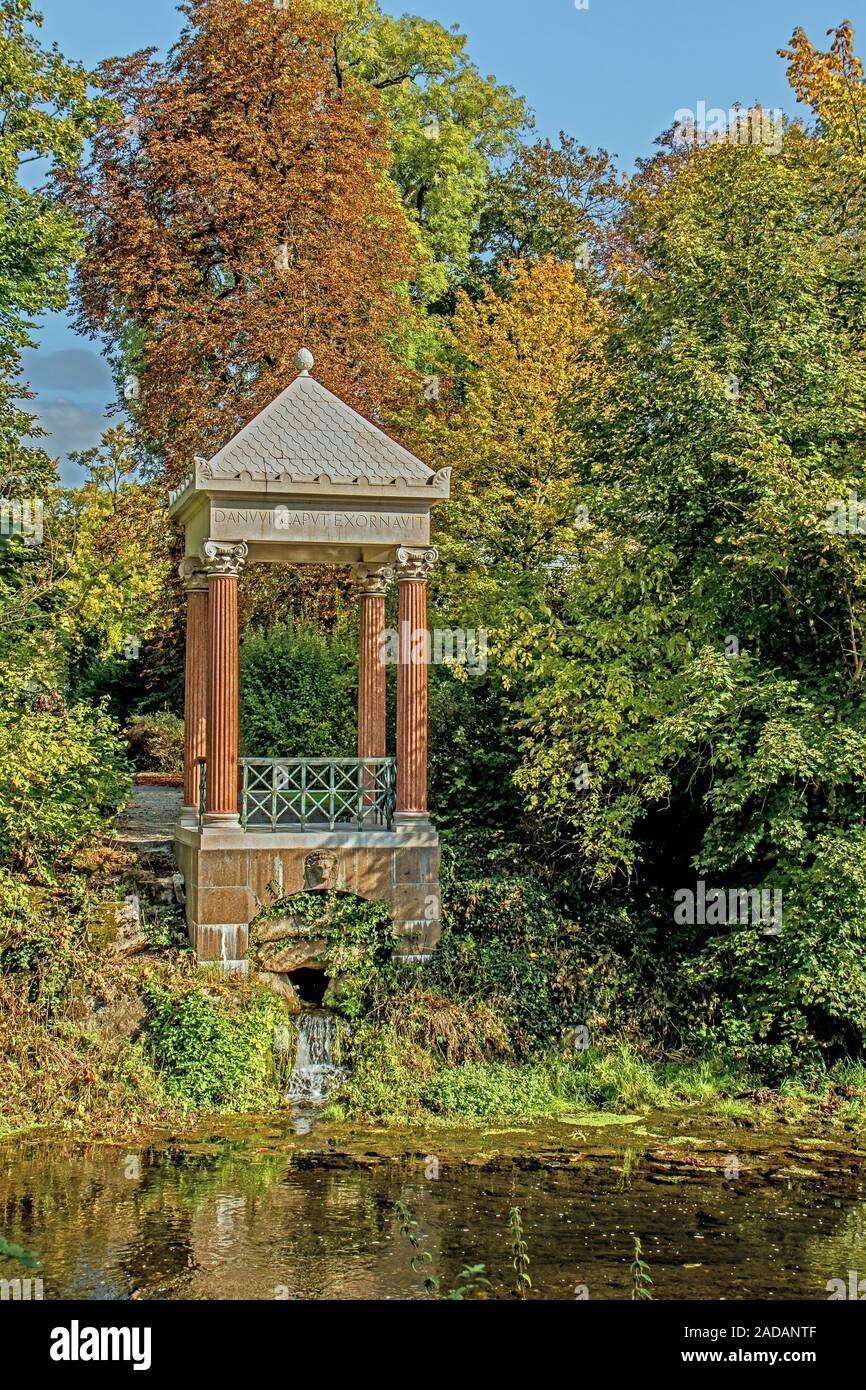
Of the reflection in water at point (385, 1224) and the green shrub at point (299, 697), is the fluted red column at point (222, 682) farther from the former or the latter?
the green shrub at point (299, 697)

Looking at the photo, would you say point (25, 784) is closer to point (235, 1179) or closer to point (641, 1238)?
point (235, 1179)

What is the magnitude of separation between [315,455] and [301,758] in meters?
3.68

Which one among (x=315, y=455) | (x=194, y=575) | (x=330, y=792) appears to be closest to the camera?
(x=315, y=455)

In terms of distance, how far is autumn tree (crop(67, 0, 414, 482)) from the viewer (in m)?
25.0

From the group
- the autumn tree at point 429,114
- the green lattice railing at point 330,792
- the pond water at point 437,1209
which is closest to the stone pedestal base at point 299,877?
the green lattice railing at point 330,792

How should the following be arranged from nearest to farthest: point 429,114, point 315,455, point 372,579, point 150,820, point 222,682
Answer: point 222,682
point 315,455
point 372,579
point 150,820
point 429,114

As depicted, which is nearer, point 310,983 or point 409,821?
point 409,821

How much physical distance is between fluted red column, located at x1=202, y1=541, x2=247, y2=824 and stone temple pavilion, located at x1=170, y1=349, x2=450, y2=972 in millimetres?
17

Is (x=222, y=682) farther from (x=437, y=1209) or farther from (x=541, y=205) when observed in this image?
(x=541, y=205)

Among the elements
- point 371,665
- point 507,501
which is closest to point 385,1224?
point 371,665

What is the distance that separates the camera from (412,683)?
18.0m

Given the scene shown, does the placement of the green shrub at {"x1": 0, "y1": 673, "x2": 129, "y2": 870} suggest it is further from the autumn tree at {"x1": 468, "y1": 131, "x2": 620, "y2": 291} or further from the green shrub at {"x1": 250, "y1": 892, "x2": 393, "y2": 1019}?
the autumn tree at {"x1": 468, "y1": 131, "x2": 620, "y2": 291}

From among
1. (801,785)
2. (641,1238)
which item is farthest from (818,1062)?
(641,1238)

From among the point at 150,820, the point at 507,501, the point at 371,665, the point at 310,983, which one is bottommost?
the point at 310,983
